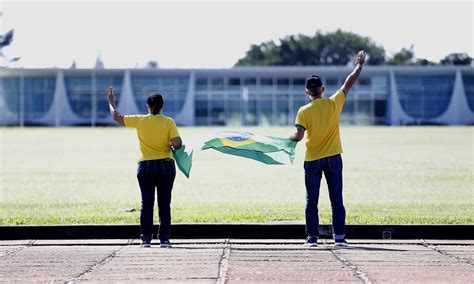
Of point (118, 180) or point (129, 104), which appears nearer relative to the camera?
point (118, 180)

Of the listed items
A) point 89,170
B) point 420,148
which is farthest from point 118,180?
point 420,148

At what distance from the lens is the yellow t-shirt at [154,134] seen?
457 inches

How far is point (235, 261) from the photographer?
984 centimetres

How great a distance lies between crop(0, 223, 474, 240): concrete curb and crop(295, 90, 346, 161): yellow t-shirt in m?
1.41

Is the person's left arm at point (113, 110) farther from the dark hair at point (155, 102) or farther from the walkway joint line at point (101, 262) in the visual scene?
the walkway joint line at point (101, 262)

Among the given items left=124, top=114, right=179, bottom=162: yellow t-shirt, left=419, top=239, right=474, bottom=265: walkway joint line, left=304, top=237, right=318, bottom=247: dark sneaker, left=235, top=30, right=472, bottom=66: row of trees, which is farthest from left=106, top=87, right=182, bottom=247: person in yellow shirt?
left=235, top=30, right=472, bottom=66: row of trees

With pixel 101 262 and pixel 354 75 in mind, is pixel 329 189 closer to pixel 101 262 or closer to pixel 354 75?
pixel 354 75

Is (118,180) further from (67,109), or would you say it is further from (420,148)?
(67,109)

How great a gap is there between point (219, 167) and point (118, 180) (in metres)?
6.14

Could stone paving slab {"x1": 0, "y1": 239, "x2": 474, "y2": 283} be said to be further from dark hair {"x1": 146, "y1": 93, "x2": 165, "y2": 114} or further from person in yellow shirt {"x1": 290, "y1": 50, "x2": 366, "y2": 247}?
dark hair {"x1": 146, "y1": 93, "x2": 165, "y2": 114}

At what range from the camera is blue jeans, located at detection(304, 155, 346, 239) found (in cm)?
1134

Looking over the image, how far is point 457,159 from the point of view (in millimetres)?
31406

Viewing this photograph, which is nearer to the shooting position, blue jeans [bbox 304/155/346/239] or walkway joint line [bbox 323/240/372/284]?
walkway joint line [bbox 323/240/372/284]

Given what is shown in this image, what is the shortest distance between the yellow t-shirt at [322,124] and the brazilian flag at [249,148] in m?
0.92
